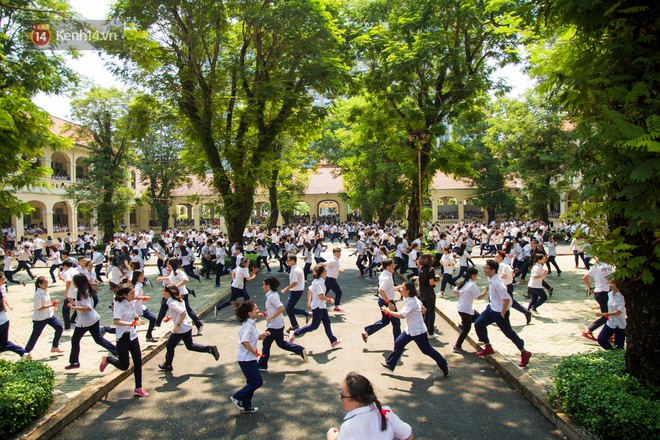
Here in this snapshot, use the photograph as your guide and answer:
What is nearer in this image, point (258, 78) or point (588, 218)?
point (588, 218)

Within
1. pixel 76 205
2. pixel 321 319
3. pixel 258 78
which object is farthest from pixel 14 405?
pixel 76 205

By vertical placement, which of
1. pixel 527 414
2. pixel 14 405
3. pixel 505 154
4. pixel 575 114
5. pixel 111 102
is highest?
pixel 111 102

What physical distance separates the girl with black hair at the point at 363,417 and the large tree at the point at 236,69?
1418 centimetres

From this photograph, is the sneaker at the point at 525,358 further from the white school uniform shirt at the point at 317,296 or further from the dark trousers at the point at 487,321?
the white school uniform shirt at the point at 317,296

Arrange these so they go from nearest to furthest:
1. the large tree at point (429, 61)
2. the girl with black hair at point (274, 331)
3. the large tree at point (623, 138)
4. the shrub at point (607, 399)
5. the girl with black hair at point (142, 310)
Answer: the large tree at point (623, 138)
the shrub at point (607, 399)
the girl with black hair at point (274, 331)
the girl with black hair at point (142, 310)
the large tree at point (429, 61)

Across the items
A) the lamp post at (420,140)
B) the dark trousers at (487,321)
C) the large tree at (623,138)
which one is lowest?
the dark trousers at (487,321)

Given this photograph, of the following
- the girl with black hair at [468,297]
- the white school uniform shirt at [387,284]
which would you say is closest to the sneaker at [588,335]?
the girl with black hair at [468,297]

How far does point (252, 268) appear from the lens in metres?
17.7

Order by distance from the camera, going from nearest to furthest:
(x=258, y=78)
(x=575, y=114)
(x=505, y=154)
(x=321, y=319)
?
1. (x=575, y=114)
2. (x=321, y=319)
3. (x=258, y=78)
4. (x=505, y=154)

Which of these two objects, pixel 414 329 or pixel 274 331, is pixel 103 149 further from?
pixel 414 329

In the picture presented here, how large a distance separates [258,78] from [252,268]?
25.5 ft

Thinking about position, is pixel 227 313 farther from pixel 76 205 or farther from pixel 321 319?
pixel 76 205

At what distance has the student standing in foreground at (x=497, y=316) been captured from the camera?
6891mm

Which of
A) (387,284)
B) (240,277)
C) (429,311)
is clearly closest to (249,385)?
(387,284)
